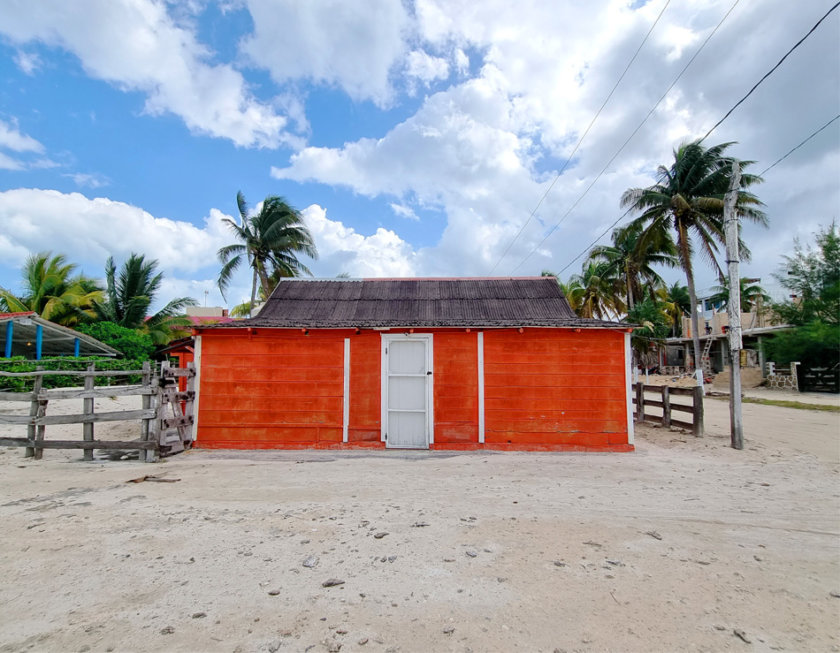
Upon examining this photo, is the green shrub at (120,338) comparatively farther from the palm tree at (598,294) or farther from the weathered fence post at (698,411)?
the palm tree at (598,294)

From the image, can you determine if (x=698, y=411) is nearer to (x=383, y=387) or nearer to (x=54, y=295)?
(x=383, y=387)

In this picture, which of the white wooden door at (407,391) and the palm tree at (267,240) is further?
the palm tree at (267,240)

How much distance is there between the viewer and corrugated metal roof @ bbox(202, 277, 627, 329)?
33.6ft

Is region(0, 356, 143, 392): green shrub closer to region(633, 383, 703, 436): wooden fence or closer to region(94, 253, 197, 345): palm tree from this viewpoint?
region(94, 253, 197, 345): palm tree

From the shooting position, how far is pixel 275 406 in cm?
867

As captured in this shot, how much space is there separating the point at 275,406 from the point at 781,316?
2857 centimetres

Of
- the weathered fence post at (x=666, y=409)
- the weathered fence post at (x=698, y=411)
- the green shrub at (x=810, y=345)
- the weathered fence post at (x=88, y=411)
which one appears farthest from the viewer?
the green shrub at (x=810, y=345)

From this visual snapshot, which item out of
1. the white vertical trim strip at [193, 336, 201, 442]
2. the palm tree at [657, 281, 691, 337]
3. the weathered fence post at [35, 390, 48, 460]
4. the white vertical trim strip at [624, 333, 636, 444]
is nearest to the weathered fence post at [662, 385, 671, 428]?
the white vertical trim strip at [624, 333, 636, 444]

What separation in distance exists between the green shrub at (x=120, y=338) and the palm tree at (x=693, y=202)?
27.0 metres

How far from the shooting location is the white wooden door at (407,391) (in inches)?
338

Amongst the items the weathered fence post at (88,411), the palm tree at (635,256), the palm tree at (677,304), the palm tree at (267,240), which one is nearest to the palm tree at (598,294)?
the palm tree at (635,256)

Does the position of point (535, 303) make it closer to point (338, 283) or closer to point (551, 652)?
point (338, 283)

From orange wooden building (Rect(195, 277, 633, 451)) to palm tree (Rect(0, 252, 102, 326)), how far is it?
1794 centimetres

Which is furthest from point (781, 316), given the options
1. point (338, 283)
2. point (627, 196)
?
point (338, 283)
